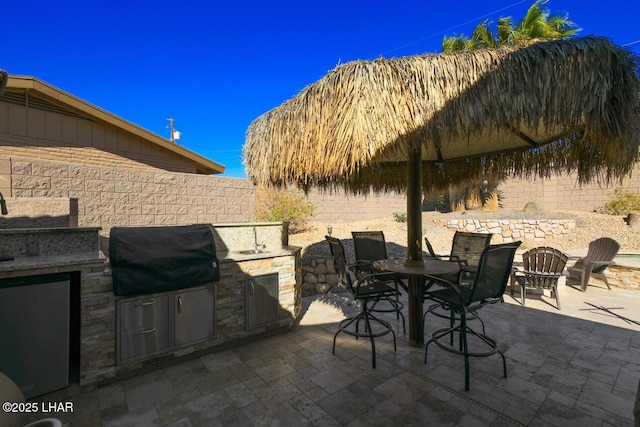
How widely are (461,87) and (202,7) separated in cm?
890

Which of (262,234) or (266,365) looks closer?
(266,365)

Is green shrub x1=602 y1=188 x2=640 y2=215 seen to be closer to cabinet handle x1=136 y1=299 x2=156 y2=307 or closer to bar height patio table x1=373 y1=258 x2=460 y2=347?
bar height patio table x1=373 y1=258 x2=460 y2=347

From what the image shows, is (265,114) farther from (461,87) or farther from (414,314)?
(414,314)

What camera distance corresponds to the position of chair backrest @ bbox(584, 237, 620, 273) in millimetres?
5404

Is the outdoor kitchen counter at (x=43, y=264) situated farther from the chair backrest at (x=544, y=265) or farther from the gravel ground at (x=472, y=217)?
the chair backrest at (x=544, y=265)

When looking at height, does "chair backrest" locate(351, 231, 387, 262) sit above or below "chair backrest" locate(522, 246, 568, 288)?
above

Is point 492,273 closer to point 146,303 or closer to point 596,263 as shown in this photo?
point 146,303

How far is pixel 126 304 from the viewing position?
2.63 metres

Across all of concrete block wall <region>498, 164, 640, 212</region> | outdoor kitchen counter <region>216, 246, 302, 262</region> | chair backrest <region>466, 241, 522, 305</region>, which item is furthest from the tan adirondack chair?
concrete block wall <region>498, 164, 640, 212</region>

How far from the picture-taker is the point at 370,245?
4719mm

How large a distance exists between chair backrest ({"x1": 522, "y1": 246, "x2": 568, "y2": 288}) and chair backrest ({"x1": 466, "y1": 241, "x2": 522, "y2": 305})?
2.67 m

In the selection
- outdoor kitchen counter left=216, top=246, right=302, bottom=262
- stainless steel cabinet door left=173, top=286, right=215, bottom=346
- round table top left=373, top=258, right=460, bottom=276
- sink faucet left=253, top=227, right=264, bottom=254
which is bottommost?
stainless steel cabinet door left=173, top=286, right=215, bottom=346

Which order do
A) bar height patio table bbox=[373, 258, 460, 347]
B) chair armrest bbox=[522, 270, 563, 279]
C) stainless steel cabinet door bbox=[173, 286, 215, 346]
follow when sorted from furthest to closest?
chair armrest bbox=[522, 270, 563, 279] < bar height patio table bbox=[373, 258, 460, 347] < stainless steel cabinet door bbox=[173, 286, 215, 346]

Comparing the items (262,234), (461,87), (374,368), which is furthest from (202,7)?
(374,368)
